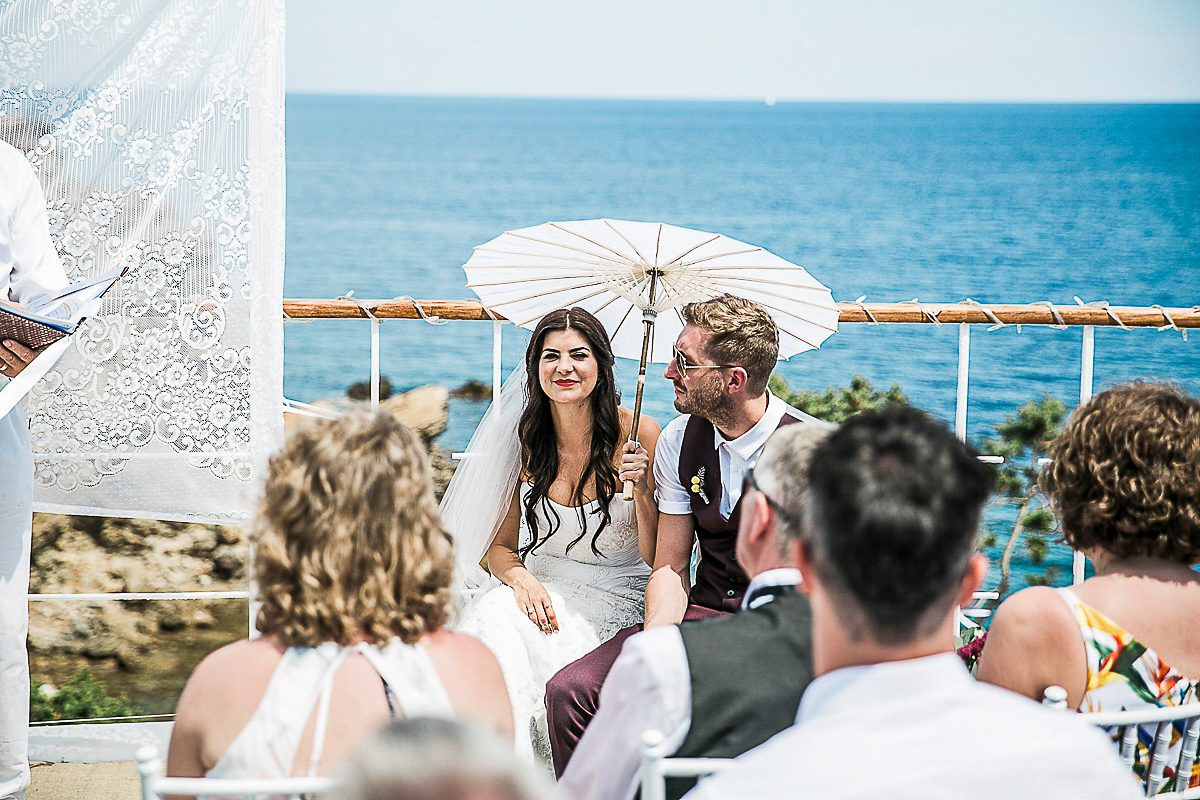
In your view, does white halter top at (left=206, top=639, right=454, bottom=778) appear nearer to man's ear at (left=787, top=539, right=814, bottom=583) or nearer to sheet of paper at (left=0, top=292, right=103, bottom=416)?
man's ear at (left=787, top=539, right=814, bottom=583)

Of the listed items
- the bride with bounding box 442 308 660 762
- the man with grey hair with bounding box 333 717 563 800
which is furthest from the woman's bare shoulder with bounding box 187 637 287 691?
the bride with bounding box 442 308 660 762

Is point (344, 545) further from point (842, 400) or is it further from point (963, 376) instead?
point (842, 400)

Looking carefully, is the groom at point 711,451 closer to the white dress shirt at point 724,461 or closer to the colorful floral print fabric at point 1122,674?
the white dress shirt at point 724,461

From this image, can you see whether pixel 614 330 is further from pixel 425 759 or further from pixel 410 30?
pixel 410 30

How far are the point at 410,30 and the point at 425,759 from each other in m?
58.0

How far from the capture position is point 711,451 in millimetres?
2781

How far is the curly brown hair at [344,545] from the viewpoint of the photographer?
1377mm

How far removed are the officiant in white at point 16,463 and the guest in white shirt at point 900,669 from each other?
1.94m

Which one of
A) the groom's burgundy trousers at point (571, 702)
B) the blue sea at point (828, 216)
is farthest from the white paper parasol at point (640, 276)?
the blue sea at point (828, 216)

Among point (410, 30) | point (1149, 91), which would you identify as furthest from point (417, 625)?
point (1149, 91)

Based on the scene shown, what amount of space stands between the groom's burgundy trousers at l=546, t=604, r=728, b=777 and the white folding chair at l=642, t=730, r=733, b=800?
1117 millimetres

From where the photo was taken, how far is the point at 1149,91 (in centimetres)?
7381

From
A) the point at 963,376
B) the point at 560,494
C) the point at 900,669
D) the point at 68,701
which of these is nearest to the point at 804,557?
the point at 900,669

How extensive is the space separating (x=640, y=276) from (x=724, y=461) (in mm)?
604
